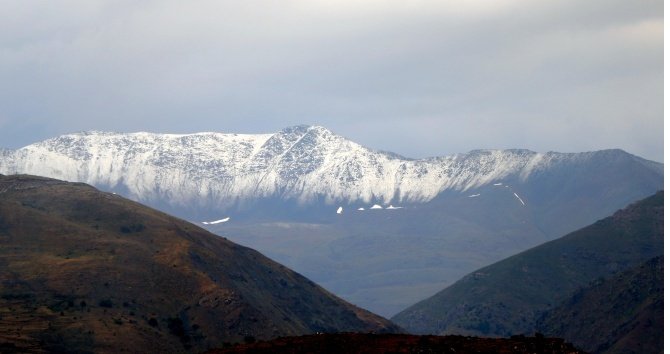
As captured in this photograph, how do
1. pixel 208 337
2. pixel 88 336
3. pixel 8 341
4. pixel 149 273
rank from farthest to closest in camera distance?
pixel 149 273, pixel 208 337, pixel 88 336, pixel 8 341

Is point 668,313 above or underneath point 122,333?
above

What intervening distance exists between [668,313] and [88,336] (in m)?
128

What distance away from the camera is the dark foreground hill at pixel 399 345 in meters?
87.1

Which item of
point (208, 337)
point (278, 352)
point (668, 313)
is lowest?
point (208, 337)

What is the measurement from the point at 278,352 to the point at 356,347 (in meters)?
7.16

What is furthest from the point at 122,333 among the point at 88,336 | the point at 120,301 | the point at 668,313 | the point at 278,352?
the point at 668,313

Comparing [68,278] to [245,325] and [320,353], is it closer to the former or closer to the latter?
[245,325]

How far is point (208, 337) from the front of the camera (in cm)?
17925

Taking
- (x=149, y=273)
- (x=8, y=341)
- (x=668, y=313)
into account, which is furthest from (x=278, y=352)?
(x=149, y=273)

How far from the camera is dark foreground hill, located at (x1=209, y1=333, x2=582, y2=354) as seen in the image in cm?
8712

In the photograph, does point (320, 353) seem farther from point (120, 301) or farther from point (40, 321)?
point (120, 301)

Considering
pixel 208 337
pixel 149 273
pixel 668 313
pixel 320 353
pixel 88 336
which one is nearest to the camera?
pixel 668 313

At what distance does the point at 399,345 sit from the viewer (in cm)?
9219

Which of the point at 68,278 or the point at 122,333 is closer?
the point at 122,333
